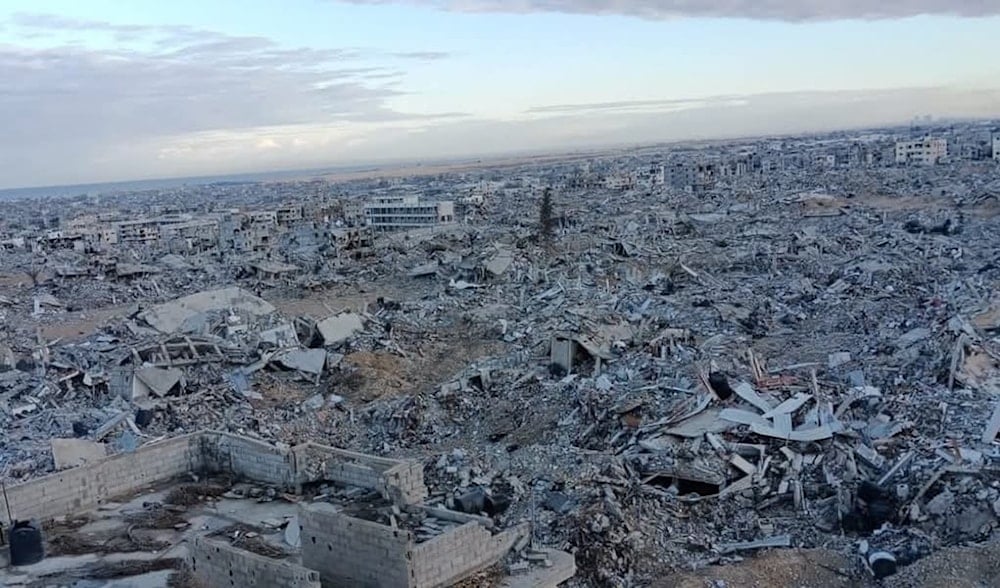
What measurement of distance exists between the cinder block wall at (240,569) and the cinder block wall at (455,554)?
78cm

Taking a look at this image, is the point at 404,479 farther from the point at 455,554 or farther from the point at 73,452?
the point at 73,452

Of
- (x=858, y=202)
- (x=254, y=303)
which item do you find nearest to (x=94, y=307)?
(x=254, y=303)

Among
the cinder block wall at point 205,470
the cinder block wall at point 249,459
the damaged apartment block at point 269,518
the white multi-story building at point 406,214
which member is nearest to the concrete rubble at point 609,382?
the damaged apartment block at point 269,518

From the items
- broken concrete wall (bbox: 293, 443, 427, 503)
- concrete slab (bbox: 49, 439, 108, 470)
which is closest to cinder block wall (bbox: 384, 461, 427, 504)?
broken concrete wall (bbox: 293, 443, 427, 503)

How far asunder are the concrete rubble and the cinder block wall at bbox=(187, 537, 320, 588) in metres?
1.08

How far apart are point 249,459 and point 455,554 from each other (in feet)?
11.3

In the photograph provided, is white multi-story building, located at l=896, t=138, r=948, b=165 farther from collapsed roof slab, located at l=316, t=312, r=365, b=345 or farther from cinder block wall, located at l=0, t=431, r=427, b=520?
cinder block wall, located at l=0, t=431, r=427, b=520

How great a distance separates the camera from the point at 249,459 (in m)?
9.86

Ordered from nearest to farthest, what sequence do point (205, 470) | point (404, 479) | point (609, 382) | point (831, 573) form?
point (404, 479)
point (831, 573)
point (205, 470)
point (609, 382)

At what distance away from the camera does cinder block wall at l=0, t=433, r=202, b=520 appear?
8770 mm

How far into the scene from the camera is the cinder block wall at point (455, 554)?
6.94 m

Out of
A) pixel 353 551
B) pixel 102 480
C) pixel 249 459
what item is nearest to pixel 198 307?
pixel 249 459

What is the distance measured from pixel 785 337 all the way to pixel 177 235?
4171 centimetres

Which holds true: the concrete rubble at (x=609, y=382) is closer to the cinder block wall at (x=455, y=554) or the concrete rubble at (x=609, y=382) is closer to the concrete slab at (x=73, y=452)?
the concrete slab at (x=73, y=452)
